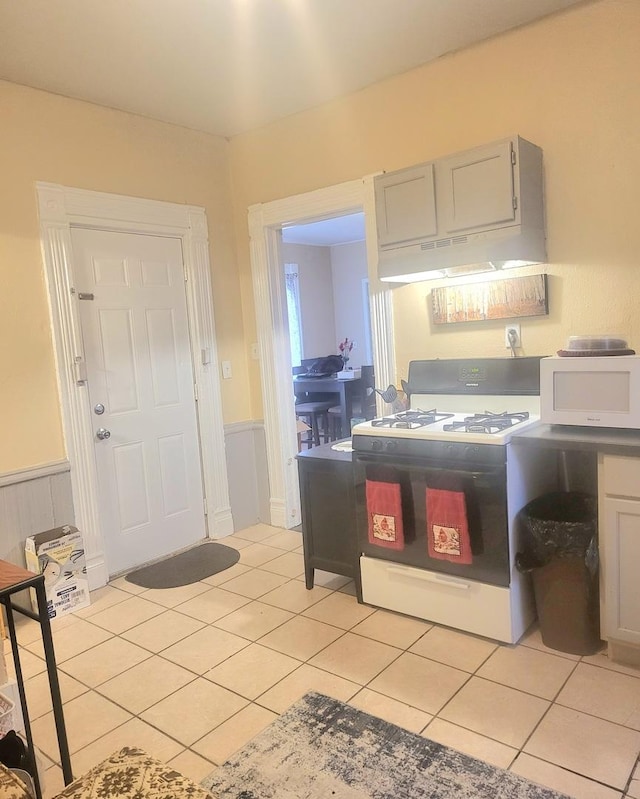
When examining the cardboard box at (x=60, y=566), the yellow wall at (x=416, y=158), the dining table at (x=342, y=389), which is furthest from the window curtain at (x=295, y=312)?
the cardboard box at (x=60, y=566)

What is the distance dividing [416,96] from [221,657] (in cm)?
289

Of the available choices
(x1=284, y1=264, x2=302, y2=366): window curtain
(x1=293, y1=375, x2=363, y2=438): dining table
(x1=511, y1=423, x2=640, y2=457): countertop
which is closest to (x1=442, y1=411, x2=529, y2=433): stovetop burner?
(x1=511, y1=423, x2=640, y2=457): countertop

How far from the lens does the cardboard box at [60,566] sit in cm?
297

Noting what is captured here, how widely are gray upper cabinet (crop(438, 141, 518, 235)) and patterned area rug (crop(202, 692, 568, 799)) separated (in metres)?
2.04

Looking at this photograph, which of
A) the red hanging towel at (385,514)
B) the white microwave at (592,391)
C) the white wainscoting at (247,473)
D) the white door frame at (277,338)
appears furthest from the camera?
the white wainscoting at (247,473)

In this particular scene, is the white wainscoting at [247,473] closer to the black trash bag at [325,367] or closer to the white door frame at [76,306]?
the white door frame at [76,306]

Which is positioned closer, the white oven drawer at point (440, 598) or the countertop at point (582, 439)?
the countertop at point (582, 439)

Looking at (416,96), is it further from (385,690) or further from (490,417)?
(385,690)

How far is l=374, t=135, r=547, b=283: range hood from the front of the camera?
8.52 feet

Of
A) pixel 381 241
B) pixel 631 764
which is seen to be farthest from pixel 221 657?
pixel 381 241

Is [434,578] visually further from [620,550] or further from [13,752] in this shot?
[13,752]

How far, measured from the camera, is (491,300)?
3.01 m

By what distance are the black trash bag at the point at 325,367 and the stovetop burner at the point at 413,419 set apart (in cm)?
381

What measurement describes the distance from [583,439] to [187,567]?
92.8 inches
